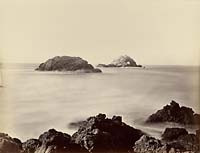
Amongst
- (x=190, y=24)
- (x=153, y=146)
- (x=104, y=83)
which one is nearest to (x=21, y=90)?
(x=104, y=83)

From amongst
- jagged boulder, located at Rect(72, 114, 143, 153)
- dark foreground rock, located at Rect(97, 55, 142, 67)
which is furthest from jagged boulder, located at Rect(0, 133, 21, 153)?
dark foreground rock, located at Rect(97, 55, 142, 67)

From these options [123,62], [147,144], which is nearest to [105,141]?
[147,144]

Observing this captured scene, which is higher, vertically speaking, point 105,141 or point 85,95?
point 85,95

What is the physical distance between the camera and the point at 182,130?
1.17 meters

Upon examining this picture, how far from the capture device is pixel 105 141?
1168 millimetres

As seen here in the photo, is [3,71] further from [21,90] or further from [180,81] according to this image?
[180,81]

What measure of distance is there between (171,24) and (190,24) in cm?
5

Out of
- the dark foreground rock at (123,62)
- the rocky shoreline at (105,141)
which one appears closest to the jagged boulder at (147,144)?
the rocky shoreline at (105,141)

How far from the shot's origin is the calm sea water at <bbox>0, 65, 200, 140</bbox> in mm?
1169

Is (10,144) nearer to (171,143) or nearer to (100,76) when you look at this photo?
(100,76)

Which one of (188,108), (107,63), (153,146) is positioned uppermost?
(107,63)

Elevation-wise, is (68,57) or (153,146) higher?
(68,57)

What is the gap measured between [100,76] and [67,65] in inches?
3.7

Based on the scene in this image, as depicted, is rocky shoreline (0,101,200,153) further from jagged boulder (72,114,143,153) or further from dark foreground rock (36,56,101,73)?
dark foreground rock (36,56,101,73)
